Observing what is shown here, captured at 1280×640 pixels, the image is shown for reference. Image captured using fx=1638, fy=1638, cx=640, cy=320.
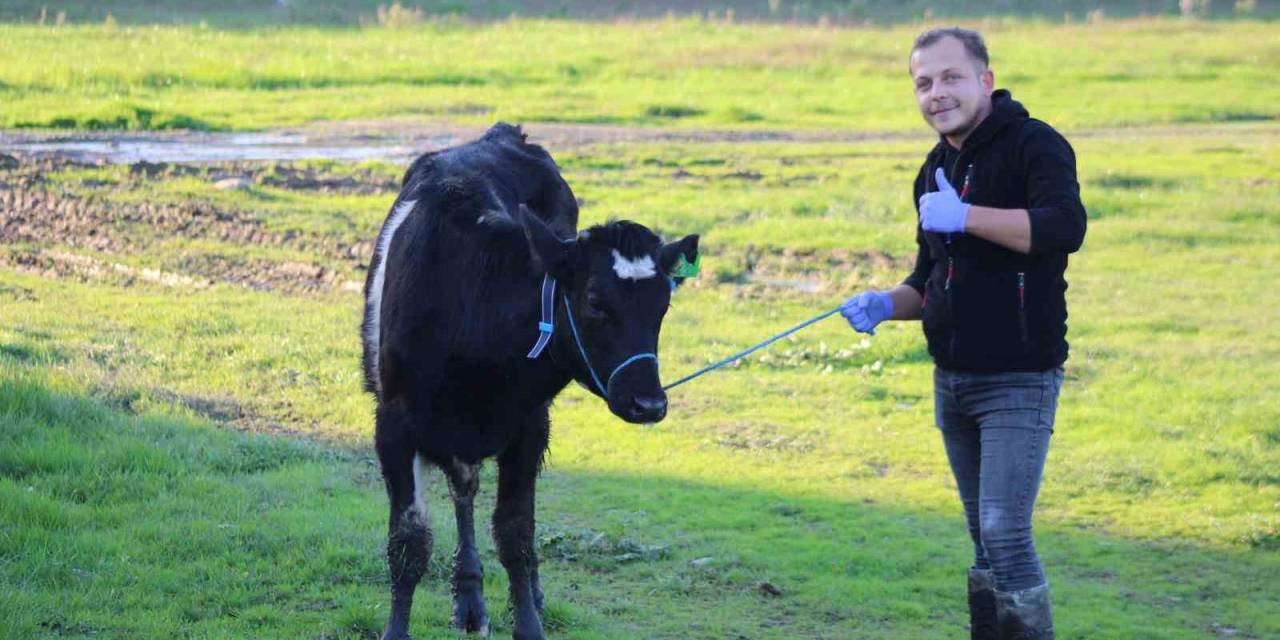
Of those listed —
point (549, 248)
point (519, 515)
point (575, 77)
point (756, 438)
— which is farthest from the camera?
point (575, 77)

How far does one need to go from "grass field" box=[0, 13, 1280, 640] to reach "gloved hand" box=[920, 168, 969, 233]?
2.34 metres

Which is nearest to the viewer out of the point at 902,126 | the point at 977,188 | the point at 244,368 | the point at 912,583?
the point at 977,188

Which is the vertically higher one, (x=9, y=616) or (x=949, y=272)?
(x=949, y=272)

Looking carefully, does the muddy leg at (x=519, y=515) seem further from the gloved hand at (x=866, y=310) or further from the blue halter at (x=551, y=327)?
the gloved hand at (x=866, y=310)

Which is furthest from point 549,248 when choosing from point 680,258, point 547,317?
point 680,258

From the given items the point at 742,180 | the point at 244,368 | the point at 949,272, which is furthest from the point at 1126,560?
the point at 742,180

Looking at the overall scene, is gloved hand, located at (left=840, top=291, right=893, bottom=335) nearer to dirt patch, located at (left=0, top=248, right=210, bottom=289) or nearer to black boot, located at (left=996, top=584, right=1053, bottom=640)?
black boot, located at (left=996, top=584, right=1053, bottom=640)

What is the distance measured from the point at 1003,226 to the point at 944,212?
0.64ft

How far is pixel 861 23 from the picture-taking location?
167 feet

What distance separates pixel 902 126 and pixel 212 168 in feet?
44.6

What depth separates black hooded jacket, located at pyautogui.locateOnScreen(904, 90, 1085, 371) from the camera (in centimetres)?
524

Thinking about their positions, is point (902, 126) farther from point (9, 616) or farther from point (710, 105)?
point (9, 616)

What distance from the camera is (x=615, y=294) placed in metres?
5.77

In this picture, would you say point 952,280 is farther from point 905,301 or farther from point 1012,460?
point 1012,460
